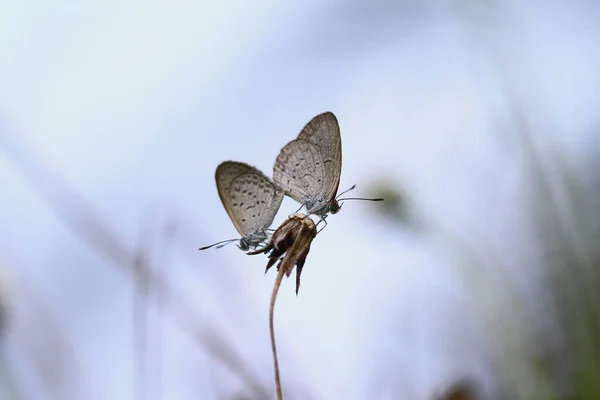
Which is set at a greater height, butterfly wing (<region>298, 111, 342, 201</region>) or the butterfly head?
butterfly wing (<region>298, 111, 342, 201</region>)

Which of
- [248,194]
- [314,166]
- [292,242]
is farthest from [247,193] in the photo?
[292,242]

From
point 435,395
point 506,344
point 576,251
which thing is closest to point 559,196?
point 576,251

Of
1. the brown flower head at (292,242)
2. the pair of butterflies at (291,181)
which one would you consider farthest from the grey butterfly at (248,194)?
the brown flower head at (292,242)

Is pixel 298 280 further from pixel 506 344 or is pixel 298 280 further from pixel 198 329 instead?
pixel 506 344

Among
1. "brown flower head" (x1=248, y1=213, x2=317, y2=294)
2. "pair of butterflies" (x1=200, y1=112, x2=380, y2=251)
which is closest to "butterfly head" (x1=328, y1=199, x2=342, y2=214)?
"pair of butterflies" (x1=200, y1=112, x2=380, y2=251)

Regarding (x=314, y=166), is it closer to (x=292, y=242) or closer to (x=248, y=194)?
(x=248, y=194)

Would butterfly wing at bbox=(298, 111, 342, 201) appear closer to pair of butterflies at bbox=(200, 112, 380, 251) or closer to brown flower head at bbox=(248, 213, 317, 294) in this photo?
pair of butterflies at bbox=(200, 112, 380, 251)
